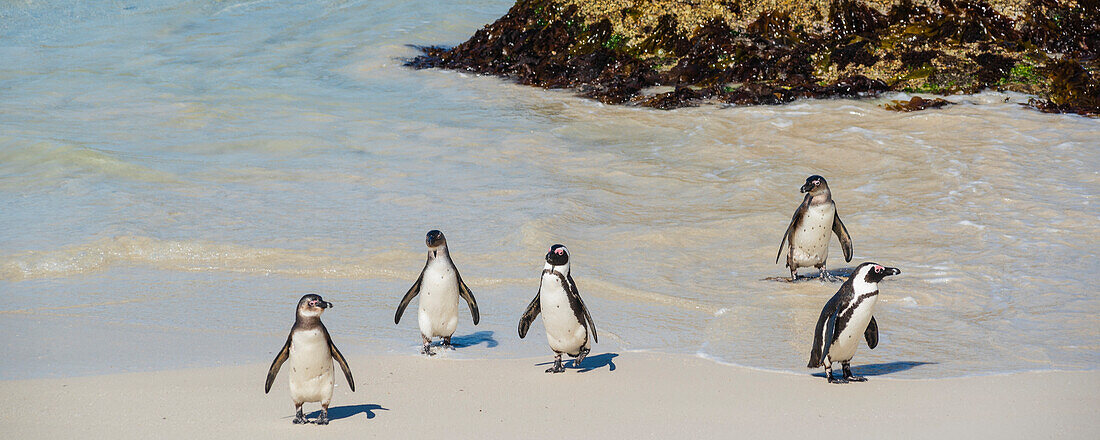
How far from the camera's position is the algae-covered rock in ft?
38.9

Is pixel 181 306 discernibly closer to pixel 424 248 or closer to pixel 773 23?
pixel 424 248

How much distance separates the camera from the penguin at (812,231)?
6078mm

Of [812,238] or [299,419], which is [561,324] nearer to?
[299,419]

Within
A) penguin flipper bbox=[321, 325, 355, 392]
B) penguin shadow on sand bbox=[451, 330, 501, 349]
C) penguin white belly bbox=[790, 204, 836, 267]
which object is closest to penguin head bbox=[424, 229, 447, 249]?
penguin shadow on sand bbox=[451, 330, 501, 349]

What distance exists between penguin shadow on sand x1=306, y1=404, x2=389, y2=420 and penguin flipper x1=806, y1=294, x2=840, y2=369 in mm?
1738

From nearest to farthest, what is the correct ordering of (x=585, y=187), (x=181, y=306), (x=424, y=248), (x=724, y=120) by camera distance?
(x=181, y=306)
(x=424, y=248)
(x=585, y=187)
(x=724, y=120)

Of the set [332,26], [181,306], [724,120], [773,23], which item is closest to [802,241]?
[181,306]

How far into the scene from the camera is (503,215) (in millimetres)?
7641

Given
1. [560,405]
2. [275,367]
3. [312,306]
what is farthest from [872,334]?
[275,367]

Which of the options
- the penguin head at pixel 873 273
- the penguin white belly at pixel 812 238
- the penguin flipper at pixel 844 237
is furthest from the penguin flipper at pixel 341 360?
the penguin flipper at pixel 844 237

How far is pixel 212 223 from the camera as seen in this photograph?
7316 mm

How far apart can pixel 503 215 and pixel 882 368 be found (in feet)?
12.2

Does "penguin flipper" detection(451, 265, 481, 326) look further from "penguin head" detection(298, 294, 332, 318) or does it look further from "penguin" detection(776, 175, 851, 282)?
"penguin" detection(776, 175, 851, 282)

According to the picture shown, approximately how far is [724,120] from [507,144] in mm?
2516
